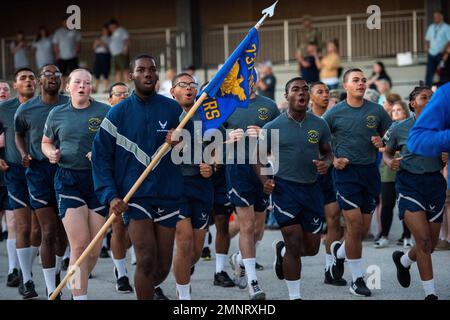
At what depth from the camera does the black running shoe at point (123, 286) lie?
411 inches

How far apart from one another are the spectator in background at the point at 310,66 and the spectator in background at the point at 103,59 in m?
5.35

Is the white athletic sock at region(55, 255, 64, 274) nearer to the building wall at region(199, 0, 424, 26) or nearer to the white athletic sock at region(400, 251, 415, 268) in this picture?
the white athletic sock at region(400, 251, 415, 268)

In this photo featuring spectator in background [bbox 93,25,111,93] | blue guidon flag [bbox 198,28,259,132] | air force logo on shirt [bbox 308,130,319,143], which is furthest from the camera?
spectator in background [bbox 93,25,111,93]

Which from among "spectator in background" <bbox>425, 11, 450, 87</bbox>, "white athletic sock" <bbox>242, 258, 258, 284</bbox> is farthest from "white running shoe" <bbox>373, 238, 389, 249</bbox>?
"spectator in background" <bbox>425, 11, 450, 87</bbox>

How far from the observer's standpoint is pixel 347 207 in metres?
10.2

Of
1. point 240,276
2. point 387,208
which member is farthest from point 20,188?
point 387,208

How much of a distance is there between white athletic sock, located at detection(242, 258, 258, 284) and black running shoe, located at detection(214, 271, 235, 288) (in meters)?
0.70

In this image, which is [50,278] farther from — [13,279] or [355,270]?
[355,270]

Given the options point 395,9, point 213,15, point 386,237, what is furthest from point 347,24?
point 386,237

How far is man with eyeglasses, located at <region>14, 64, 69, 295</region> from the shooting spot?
9703 millimetres

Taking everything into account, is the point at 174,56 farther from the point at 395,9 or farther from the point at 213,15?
the point at 395,9

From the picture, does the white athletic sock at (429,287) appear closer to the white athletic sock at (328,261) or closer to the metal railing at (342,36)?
the white athletic sock at (328,261)

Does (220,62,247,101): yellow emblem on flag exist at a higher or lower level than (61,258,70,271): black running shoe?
higher
